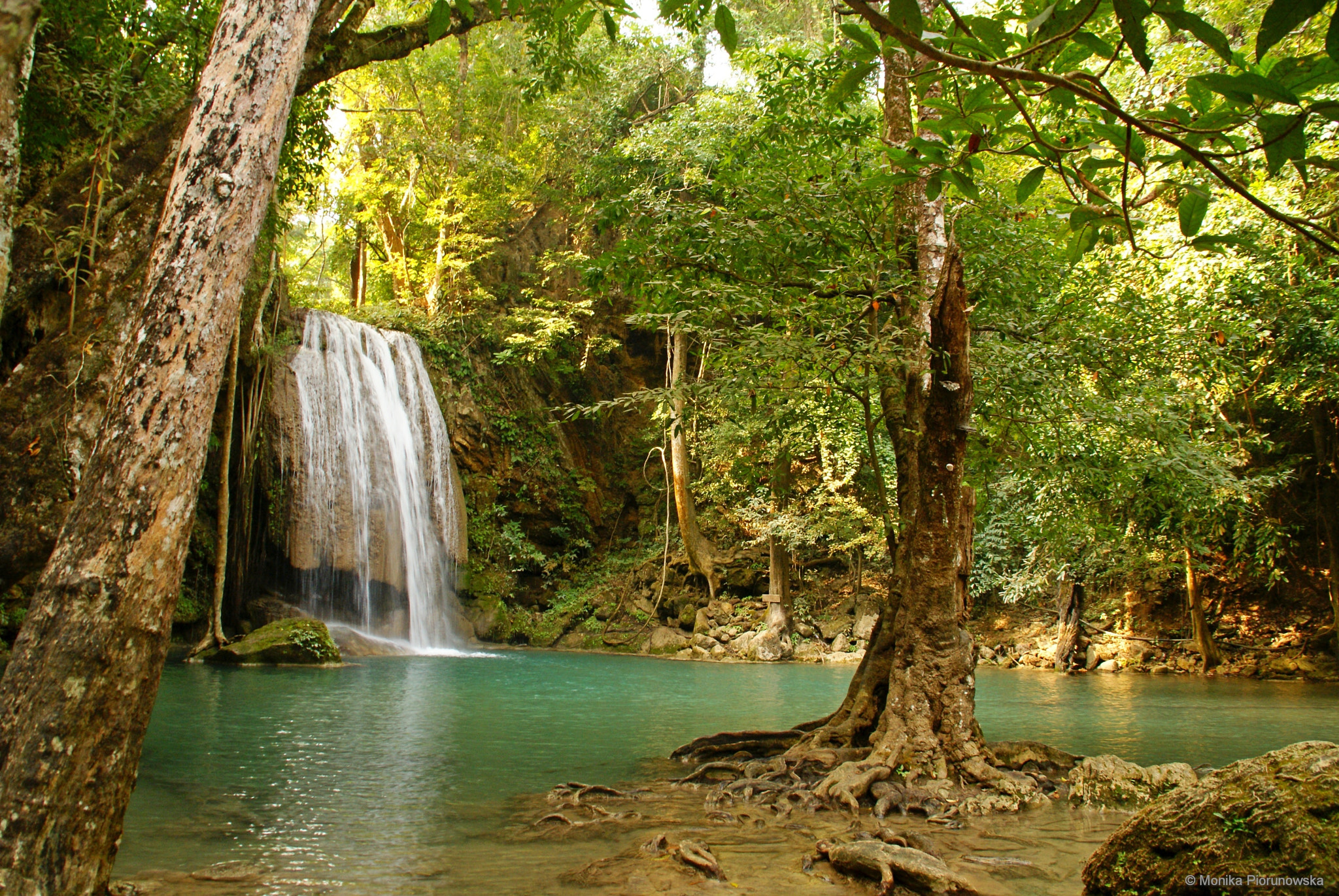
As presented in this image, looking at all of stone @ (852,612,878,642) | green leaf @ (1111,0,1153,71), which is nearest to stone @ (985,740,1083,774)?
green leaf @ (1111,0,1153,71)

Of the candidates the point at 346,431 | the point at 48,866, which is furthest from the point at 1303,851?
the point at 346,431

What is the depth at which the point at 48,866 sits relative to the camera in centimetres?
239

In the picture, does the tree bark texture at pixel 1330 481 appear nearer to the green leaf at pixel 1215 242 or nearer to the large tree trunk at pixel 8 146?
the green leaf at pixel 1215 242

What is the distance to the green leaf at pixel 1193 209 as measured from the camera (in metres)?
1.40

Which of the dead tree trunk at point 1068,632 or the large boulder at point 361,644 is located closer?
the large boulder at point 361,644

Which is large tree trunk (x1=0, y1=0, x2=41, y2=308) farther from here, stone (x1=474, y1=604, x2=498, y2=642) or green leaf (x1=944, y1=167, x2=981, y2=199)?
stone (x1=474, y1=604, x2=498, y2=642)

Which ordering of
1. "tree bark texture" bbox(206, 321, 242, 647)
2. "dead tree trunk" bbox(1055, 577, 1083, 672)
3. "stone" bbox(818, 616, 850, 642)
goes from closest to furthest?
1. "tree bark texture" bbox(206, 321, 242, 647)
2. "dead tree trunk" bbox(1055, 577, 1083, 672)
3. "stone" bbox(818, 616, 850, 642)

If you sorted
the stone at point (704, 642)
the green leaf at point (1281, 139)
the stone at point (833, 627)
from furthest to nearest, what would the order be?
the stone at point (833, 627) < the stone at point (704, 642) < the green leaf at point (1281, 139)

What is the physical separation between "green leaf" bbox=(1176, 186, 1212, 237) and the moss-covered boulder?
44.7 feet

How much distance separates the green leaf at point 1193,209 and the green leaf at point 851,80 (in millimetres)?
616

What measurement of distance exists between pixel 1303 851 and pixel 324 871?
3.81m

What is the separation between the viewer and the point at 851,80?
5.09 ft

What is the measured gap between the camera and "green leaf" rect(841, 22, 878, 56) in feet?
4.31

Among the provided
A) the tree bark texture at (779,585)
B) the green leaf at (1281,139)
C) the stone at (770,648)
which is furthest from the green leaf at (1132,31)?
the tree bark texture at (779,585)
